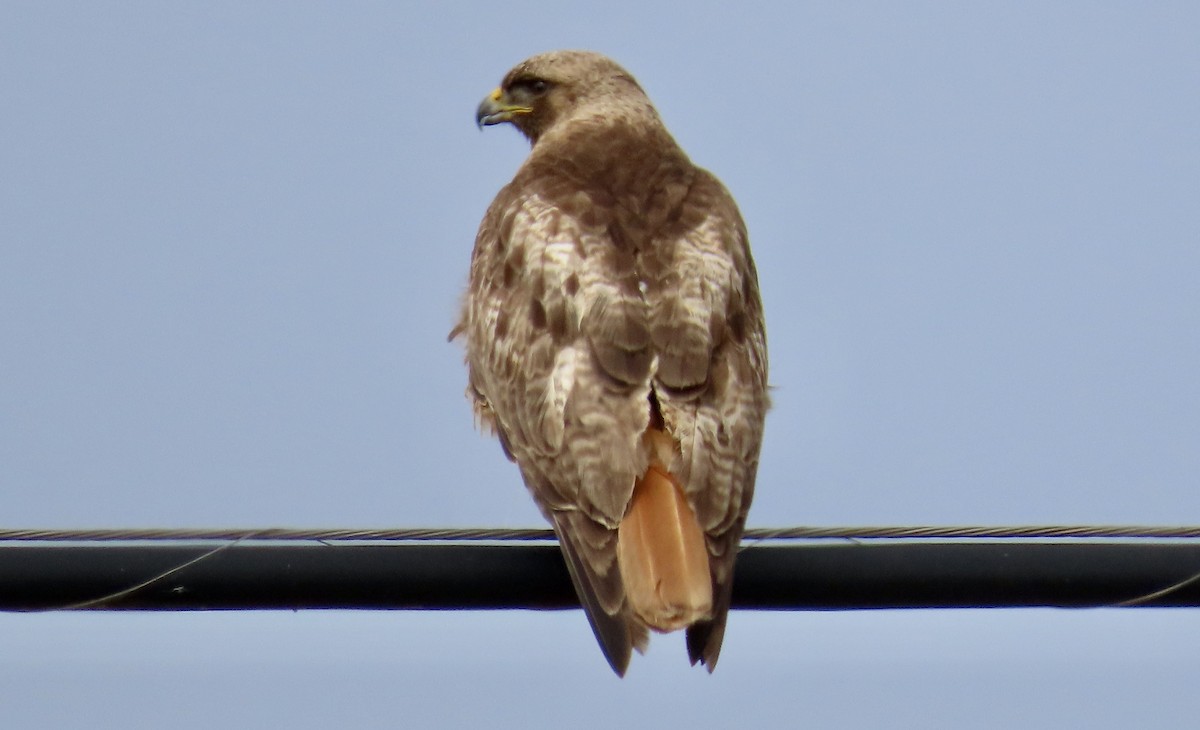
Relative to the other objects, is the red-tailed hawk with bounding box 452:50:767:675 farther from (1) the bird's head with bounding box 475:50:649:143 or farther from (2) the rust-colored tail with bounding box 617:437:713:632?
(1) the bird's head with bounding box 475:50:649:143

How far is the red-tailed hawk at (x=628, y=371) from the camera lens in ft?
19.0

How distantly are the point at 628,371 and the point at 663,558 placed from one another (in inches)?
32.6

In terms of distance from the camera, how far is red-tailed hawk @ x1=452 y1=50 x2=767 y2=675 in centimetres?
579

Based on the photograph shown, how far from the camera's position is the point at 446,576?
→ 488cm

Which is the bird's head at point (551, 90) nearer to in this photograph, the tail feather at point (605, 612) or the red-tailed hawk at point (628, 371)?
the red-tailed hawk at point (628, 371)

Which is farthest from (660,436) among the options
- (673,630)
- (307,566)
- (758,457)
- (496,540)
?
(307,566)

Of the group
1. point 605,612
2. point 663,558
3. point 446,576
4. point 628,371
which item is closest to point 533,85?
point 628,371

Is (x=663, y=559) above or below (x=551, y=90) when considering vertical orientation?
below

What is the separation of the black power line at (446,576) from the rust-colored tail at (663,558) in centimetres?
71

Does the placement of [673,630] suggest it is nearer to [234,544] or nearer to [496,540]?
[496,540]

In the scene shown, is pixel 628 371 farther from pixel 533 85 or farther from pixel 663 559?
pixel 533 85

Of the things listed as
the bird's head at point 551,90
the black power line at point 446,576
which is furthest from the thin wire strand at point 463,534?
the bird's head at point 551,90

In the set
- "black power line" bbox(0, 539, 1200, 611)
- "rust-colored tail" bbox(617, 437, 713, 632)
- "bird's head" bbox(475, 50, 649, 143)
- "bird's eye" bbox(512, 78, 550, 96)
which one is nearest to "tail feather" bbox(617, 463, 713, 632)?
"rust-colored tail" bbox(617, 437, 713, 632)

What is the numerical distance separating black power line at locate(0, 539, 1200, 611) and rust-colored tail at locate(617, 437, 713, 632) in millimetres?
711
